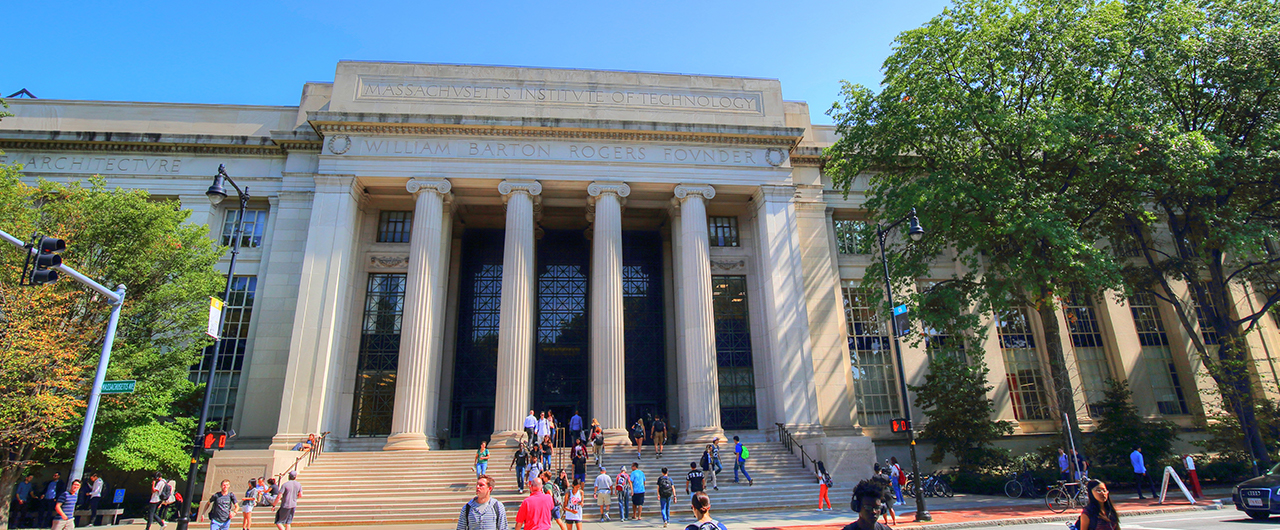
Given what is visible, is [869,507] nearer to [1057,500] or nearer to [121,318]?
[1057,500]

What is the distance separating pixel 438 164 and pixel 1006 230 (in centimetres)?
2179

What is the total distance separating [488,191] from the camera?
93.7 feet

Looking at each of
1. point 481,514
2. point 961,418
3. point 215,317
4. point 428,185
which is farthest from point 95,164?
point 961,418

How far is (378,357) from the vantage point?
27.8m

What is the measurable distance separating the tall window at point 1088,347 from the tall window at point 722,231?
52.8 feet

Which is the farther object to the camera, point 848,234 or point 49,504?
point 848,234

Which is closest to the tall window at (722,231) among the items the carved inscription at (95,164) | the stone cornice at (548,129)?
the stone cornice at (548,129)

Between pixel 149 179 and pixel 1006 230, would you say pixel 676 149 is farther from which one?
pixel 149 179

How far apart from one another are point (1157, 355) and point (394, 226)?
123ft

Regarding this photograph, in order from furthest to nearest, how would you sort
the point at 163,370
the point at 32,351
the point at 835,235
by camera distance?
the point at 835,235 → the point at 163,370 → the point at 32,351

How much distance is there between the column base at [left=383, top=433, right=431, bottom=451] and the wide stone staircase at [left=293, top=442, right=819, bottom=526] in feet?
1.38

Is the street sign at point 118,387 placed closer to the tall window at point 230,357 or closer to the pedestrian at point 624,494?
the pedestrian at point 624,494

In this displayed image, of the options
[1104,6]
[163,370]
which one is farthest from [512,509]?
[1104,6]

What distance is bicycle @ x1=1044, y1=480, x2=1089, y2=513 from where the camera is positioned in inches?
672
